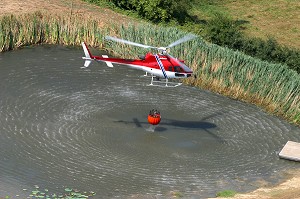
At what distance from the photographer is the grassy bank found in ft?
132

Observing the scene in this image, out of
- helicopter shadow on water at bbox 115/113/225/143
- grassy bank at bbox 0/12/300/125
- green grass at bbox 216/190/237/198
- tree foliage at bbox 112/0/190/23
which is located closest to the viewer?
green grass at bbox 216/190/237/198

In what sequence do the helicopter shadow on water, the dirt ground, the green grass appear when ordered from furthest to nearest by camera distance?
the dirt ground < the helicopter shadow on water < the green grass

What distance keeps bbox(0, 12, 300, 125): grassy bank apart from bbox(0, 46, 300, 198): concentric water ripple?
929 millimetres

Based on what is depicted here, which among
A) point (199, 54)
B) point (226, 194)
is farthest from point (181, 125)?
point (226, 194)

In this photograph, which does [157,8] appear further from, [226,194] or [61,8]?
[226,194]

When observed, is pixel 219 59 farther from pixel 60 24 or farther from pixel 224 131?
pixel 60 24

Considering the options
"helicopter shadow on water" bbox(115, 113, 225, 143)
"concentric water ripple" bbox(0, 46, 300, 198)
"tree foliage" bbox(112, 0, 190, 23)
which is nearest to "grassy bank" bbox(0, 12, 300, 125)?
"concentric water ripple" bbox(0, 46, 300, 198)

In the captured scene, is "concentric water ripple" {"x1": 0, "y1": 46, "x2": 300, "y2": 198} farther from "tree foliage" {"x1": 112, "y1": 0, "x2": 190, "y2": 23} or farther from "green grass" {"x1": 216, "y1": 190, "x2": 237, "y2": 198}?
"tree foliage" {"x1": 112, "y1": 0, "x2": 190, "y2": 23}

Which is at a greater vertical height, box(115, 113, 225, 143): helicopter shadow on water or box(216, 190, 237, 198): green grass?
box(115, 113, 225, 143): helicopter shadow on water

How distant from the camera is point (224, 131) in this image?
3800 centimetres

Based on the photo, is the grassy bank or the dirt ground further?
the dirt ground

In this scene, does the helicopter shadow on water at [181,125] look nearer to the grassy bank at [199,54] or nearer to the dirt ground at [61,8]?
the grassy bank at [199,54]

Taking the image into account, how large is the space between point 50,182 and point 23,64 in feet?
52.8

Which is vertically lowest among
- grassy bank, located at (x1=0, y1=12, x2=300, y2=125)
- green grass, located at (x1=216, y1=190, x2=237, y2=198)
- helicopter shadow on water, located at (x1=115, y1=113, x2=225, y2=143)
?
green grass, located at (x1=216, y1=190, x2=237, y2=198)
